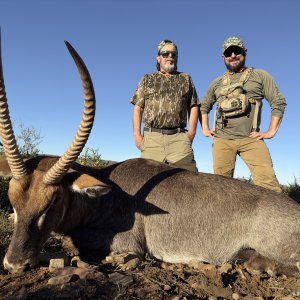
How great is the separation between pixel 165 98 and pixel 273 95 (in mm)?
2222

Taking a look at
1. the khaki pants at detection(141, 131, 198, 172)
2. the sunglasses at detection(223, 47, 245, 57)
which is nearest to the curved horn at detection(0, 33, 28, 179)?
the khaki pants at detection(141, 131, 198, 172)

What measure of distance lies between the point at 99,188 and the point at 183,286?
63.6 inches

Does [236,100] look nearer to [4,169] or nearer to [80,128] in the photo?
[80,128]

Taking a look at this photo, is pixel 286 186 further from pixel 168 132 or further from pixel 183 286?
pixel 183 286

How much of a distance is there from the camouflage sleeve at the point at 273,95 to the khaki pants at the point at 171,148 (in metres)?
1.87

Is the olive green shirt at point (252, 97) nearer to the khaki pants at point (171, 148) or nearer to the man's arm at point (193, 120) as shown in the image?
the man's arm at point (193, 120)

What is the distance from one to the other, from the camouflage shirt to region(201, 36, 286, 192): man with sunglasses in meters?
0.69

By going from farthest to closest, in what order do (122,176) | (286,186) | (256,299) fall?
(286,186) → (122,176) → (256,299)

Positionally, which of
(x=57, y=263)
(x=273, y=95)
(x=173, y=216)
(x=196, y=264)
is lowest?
(x=196, y=264)

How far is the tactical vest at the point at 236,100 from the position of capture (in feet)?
25.7

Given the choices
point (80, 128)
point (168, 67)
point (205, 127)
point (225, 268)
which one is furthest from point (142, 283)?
point (168, 67)

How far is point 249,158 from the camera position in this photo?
8000mm

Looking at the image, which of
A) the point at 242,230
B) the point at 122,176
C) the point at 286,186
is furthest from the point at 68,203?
the point at 286,186

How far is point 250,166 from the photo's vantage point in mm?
8062
